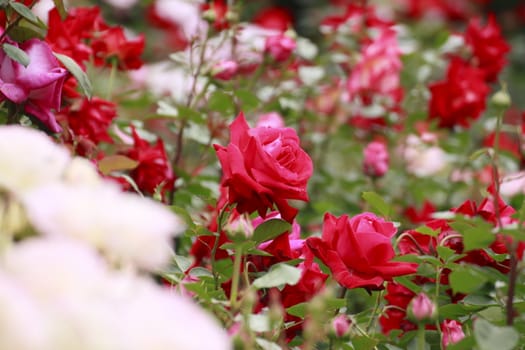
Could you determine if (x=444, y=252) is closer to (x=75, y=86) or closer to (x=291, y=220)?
(x=291, y=220)

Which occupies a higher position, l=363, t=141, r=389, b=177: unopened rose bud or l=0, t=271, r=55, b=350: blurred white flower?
l=0, t=271, r=55, b=350: blurred white flower

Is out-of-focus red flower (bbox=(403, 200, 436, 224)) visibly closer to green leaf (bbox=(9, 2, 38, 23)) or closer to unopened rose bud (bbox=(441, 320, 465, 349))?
unopened rose bud (bbox=(441, 320, 465, 349))

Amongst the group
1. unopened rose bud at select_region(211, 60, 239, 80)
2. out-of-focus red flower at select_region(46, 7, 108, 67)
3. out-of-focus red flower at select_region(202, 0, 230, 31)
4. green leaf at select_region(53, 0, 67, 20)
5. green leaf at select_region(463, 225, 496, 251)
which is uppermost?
green leaf at select_region(53, 0, 67, 20)

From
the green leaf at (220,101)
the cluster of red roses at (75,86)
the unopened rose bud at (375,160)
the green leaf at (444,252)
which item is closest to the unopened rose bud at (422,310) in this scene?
the green leaf at (444,252)

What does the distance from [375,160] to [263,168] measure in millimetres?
790

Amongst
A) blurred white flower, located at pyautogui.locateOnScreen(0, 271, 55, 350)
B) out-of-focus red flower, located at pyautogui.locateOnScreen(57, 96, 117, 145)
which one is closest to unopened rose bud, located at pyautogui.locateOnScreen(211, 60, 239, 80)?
out-of-focus red flower, located at pyautogui.locateOnScreen(57, 96, 117, 145)

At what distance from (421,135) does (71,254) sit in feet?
4.64

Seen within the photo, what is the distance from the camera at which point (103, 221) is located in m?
0.46

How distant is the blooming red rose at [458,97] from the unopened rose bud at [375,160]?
0.15 meters

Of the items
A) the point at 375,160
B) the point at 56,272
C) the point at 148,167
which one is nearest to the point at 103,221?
the point at 56,272

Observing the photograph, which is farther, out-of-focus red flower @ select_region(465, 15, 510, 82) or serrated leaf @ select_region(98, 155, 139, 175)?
out-of-focus red flower @ select_region(465, 15, 510, 82)

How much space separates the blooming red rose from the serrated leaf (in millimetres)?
806

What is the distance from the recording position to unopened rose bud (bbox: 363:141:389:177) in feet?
5.11

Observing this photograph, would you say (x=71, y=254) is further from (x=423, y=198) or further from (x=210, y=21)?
(x=423, y=198)
